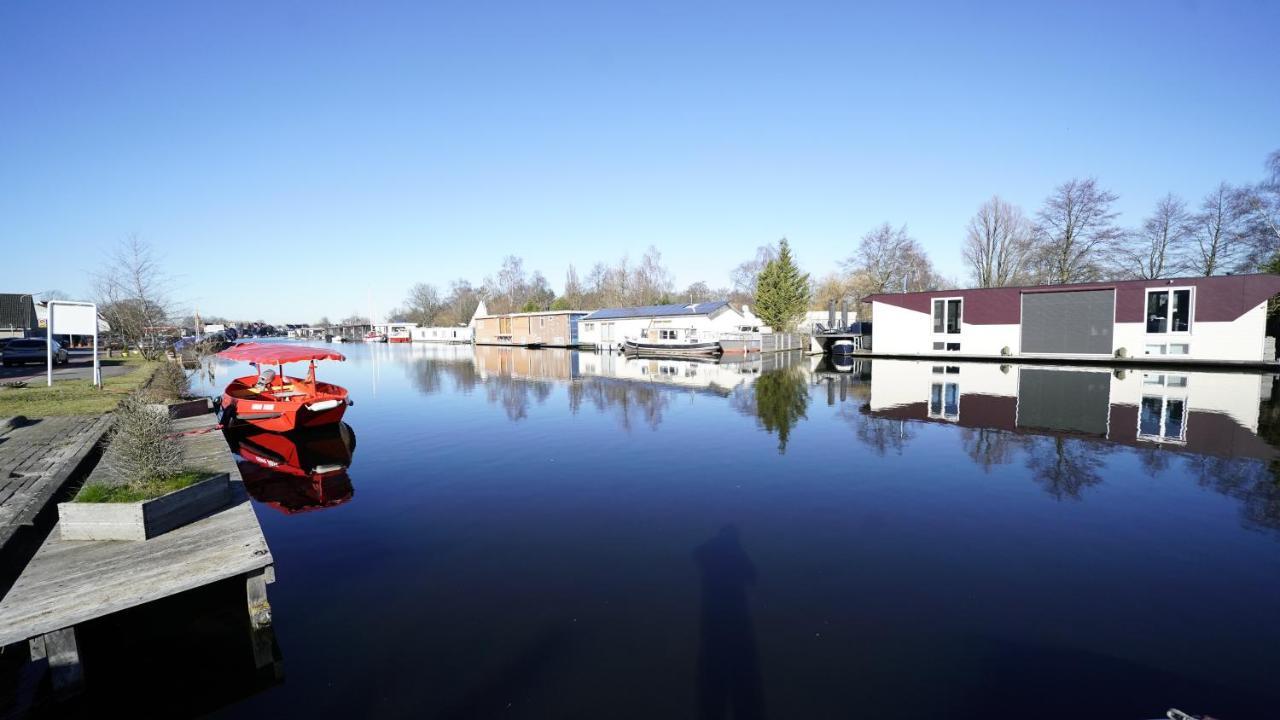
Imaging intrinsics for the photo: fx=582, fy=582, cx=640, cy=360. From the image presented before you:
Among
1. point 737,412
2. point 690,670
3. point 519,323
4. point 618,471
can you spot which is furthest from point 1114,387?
point 519,323

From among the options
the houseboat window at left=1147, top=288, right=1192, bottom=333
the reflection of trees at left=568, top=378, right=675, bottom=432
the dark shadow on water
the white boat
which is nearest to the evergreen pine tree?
the white boat

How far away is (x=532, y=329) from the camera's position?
2493 inches

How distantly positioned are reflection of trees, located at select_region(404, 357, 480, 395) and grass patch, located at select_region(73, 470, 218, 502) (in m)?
16.9

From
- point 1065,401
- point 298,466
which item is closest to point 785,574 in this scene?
point 298,466

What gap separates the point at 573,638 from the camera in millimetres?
4969

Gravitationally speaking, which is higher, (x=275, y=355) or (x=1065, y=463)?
(x=275, y=355)

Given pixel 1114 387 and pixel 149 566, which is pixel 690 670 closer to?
pixel 149 566

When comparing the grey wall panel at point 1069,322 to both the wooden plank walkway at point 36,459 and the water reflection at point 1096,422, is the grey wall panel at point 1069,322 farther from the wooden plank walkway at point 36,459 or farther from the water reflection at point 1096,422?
the wooden plank walkway at point 36,459

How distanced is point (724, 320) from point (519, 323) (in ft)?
87.1

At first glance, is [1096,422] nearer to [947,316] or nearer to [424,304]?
[947,316]

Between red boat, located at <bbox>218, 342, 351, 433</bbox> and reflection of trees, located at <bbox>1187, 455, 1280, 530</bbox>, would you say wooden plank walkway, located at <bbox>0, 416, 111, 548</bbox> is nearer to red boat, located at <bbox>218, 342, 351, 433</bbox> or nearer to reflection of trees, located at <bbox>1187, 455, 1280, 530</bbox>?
red boat, located at <bbox>218, 342, 351, 433</bbox>

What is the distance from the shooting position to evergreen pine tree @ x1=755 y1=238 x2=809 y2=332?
51750 mm

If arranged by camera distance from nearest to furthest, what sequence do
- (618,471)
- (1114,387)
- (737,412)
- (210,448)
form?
(618,471) → (210,448) → (737,412) → (1114,387)

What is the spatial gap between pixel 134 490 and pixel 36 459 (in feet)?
18.4
